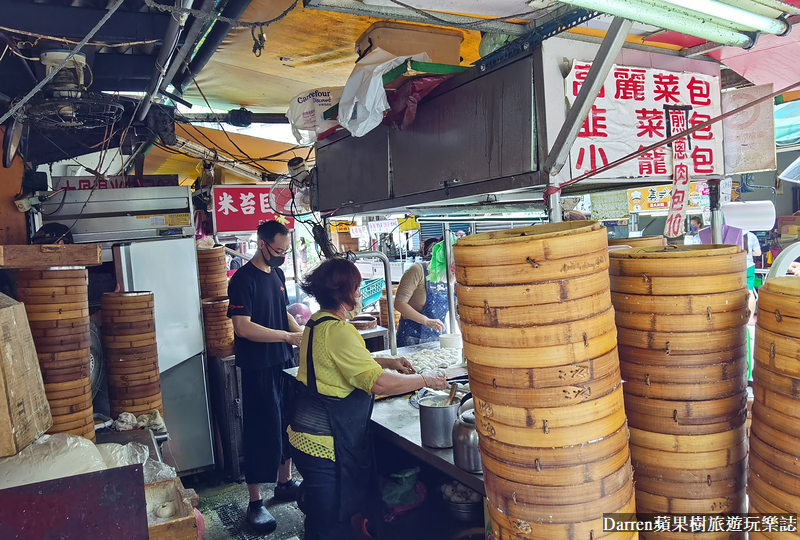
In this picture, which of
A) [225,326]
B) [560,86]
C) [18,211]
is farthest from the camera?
[225,326]

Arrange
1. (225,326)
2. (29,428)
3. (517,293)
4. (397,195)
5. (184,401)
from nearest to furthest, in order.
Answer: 1. (517,293)
2. (29,428)
3. (397,195)
4. (184,401)
5. (225,326)

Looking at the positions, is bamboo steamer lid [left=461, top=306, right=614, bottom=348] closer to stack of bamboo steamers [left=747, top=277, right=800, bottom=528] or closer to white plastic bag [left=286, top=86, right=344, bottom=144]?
stack of bamboo steamers [left=747, top=277, right=800, bottom=528]

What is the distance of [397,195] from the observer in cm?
341

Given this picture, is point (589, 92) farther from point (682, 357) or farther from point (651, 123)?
point (682, 357)

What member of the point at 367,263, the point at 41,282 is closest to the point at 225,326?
the point at 41,282

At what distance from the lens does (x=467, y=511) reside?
3.01m

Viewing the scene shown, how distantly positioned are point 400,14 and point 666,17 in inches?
42.6

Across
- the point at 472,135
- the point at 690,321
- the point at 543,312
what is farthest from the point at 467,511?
the point at 472,135

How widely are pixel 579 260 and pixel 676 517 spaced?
97 cm

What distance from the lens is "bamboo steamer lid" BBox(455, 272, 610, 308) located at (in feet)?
4.83

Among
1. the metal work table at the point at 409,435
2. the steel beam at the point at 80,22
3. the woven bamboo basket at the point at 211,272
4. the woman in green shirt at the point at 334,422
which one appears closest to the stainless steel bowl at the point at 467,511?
the metal work table at the point at 409,435

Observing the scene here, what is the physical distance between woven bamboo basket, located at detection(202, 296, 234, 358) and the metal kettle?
405 centimetres

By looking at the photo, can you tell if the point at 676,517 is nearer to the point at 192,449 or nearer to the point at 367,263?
the point at 192,449

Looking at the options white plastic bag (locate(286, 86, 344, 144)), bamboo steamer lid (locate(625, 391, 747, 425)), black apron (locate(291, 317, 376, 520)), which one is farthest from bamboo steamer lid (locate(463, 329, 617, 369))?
white plastic bag (locate(286, 86, 344, 144))
